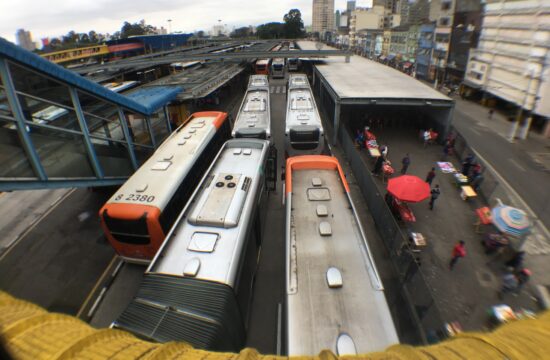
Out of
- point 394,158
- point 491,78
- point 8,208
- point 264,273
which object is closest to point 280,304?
point 264,273

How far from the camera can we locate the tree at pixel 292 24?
12281cm

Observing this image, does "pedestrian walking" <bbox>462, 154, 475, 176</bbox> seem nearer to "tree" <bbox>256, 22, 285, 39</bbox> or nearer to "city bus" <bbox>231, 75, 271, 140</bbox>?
"city bus" <bbox>231, 75, 271, 140</bbox>

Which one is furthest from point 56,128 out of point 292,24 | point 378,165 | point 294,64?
point 292,24

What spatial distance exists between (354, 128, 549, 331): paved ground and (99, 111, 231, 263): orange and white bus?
34.9 feet

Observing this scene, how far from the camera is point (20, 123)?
26.7ft

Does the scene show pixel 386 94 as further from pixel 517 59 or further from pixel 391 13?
pixel 391 13

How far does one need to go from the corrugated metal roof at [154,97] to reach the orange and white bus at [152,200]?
4.53 m

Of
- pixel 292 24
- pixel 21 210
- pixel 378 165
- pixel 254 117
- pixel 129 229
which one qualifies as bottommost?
pixel 21 210

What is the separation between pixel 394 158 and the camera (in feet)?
67.8

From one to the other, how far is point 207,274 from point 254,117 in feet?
43.5

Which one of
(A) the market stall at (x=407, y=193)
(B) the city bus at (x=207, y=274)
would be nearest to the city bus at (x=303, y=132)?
(A) the market stall at (x=407, y=193)

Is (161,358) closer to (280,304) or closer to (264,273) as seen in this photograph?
(280,304)

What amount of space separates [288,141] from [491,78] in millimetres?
30601

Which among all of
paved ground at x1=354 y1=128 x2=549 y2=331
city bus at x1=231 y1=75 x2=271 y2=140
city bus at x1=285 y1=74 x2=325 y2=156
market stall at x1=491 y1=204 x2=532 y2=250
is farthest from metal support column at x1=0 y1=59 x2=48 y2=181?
market stall at x1=491 y1=204 x2=532 y2=250
